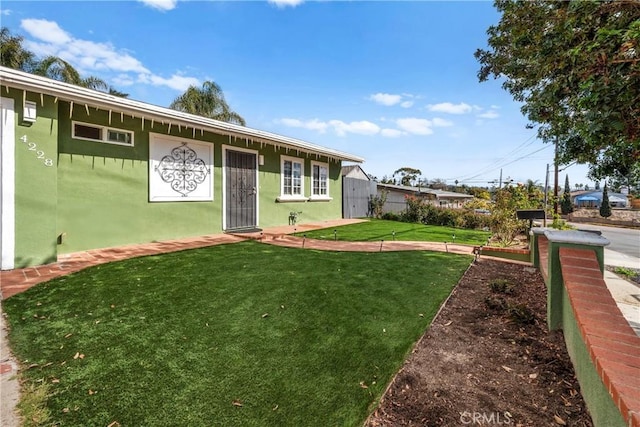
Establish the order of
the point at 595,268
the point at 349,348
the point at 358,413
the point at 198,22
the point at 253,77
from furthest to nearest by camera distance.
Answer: the point at 253,77 < the point at 198,22 < the point at 349,348 < the point at 595,268 < the point at 358,413

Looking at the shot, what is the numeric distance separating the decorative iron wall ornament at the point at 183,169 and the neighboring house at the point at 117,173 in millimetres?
26

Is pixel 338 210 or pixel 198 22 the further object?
pixel 338 210

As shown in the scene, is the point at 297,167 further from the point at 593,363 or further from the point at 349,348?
the point at 593,363

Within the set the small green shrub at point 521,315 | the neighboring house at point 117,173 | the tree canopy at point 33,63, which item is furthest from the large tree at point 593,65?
the tree canopy at point 33,63

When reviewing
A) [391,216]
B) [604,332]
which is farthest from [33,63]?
[604,332]

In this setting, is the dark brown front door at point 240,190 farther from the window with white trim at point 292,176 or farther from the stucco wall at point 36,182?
the stucco wall at point 36,182

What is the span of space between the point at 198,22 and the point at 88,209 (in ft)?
23.6

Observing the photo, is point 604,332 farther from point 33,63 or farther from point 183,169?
point 33,63

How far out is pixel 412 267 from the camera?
5348 millimetres

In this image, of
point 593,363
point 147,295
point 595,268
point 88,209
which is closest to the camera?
point 593,363

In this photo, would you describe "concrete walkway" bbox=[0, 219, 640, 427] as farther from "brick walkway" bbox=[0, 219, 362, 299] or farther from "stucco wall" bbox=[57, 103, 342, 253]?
"stucco wall" bbox=[57, 103, 342, 253]

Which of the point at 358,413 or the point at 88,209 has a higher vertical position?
the point at 88,209

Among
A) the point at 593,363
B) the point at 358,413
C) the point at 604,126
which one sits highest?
the point at 604,126

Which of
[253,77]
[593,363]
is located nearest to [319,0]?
[253,77]
